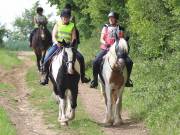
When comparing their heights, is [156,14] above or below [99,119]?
above

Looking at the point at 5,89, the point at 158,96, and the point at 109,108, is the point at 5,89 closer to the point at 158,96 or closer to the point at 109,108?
the point at 109,108

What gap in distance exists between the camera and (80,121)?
13.4 meters

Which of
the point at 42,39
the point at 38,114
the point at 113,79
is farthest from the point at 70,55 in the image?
the point at 42,39

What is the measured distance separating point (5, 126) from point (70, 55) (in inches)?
88.8

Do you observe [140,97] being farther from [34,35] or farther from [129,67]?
[34,35]

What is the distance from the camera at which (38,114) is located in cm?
1475

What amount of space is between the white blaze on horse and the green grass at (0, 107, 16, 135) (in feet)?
7.80

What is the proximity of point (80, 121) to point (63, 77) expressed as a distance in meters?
1.25

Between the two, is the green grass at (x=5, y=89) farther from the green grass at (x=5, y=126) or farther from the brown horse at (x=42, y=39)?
the green grass at (x=5, y=126)

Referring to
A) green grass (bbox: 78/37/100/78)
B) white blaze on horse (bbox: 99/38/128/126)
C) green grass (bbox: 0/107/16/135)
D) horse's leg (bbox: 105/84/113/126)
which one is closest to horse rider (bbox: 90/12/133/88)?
white blaze on horse (bbox: 99/38/128/126)

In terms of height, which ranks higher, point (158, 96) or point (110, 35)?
point (110, 35)

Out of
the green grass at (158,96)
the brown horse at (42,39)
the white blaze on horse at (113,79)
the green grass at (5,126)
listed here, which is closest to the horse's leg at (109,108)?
the white blaze on horse at (113,79)

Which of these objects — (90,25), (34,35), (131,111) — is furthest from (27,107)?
(90,25)

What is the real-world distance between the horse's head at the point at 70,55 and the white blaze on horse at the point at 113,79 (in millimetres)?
848
